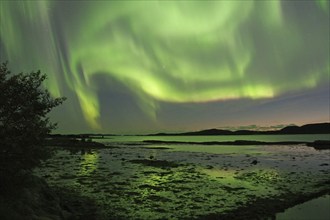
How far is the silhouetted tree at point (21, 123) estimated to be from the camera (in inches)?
645

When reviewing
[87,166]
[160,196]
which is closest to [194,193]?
[160,196]

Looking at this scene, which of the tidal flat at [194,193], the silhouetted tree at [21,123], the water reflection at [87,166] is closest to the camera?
the silhouetted tree at [21,123]

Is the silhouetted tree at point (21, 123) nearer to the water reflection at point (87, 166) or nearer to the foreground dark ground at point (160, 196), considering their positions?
the foreground dark ground at point (160, 196)

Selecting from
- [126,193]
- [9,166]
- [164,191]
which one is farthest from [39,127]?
[164,191]

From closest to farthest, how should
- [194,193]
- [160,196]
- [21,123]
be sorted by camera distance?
[21,123]
[160,196]
[194,193]

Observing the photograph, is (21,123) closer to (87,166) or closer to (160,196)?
(160,196)

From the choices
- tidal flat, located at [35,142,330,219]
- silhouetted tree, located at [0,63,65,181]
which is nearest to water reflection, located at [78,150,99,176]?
tidal flat, located at [35,142,330,219]

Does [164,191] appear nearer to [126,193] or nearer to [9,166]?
[126,193]

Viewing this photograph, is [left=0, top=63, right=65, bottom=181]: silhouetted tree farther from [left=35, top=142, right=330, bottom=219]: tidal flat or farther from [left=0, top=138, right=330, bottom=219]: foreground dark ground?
[left=35, top=142, right=330, bottom=219]: tidal flat

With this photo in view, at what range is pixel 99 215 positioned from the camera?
19.4m

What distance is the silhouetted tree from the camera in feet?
53.8

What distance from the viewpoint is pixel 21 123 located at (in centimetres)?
1738

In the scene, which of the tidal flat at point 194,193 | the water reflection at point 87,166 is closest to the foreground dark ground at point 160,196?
the tidal flat at point 194,193

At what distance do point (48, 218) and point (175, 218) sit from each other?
6.98m
